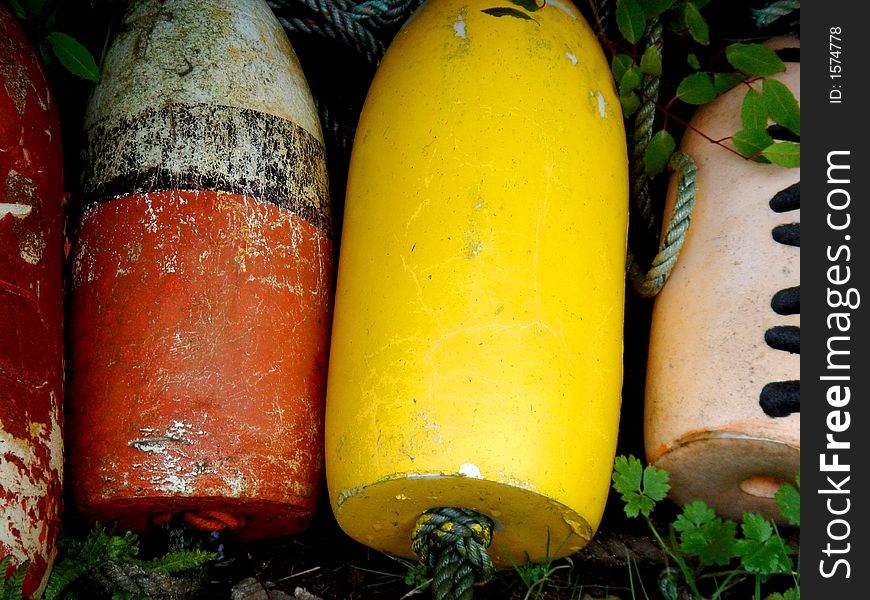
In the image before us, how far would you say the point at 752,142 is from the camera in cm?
154

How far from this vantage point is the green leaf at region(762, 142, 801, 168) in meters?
1.49

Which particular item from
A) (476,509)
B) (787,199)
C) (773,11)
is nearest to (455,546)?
(476,509)

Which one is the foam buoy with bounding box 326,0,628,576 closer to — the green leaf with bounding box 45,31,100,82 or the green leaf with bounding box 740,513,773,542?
the green leaf with bounding box 740,513,773,542

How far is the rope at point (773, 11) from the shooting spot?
5.73 ft

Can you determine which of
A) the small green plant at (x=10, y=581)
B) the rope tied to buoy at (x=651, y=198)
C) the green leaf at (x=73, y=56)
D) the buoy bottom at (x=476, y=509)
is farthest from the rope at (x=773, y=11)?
the small green plant at (x=10, y=581)

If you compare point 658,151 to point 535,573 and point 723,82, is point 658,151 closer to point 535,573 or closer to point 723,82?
point 723,82

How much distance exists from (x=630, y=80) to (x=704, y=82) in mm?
129

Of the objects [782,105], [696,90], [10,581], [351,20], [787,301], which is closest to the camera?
[10,581]

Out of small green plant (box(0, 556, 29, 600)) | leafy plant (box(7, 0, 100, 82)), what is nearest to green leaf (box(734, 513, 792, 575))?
small green plant (box(0, 556, 29, 600))

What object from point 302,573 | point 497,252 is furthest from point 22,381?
point 497,252

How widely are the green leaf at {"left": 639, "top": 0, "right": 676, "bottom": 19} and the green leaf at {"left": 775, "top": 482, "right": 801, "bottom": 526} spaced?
0.82m

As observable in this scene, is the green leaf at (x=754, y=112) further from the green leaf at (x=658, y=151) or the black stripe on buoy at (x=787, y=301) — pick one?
the black stripe on buoy at (x=787, y=301)

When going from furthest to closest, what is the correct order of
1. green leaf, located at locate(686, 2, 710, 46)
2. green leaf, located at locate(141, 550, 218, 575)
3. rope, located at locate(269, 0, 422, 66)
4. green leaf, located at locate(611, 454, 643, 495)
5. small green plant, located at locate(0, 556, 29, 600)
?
1. rope, located at locate(269, 0, 422, 66)
2. green leaf, located at locate(686, 2, 710, 46)
3. green leaf, located at locate(611, 454, 643, 495)
4. green leaf, located at locate(141, 550, 218, 575)
5. small green plant, located at locate(0, 556, 29, 600)

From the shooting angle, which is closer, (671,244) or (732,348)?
(732,348)
